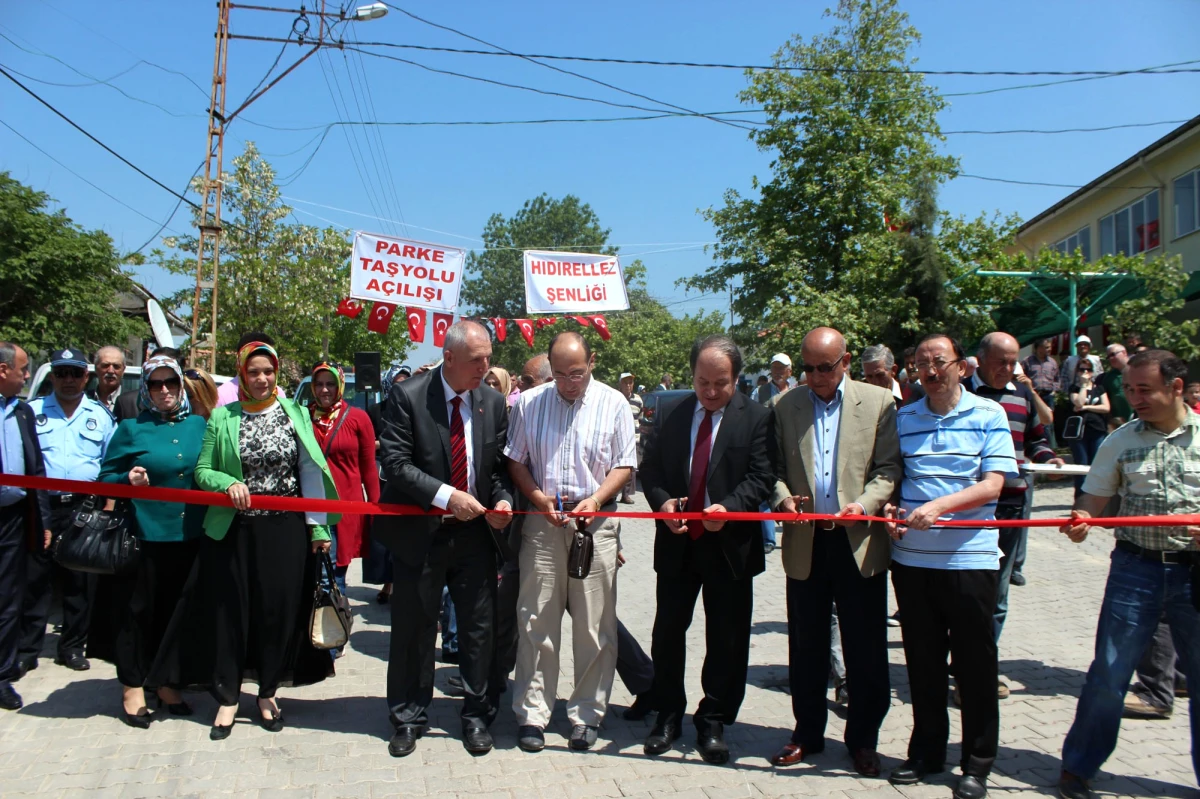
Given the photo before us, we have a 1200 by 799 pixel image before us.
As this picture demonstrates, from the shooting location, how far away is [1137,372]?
367cm

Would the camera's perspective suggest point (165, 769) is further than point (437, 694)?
No

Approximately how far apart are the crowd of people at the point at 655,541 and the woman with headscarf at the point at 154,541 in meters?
0.02

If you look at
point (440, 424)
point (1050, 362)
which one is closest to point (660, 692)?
point (440, 424)

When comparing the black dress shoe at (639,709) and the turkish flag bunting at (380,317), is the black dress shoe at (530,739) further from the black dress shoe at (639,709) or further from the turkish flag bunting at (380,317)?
the turkish flag bunting at (380,317)

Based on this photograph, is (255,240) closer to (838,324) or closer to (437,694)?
(838,324)

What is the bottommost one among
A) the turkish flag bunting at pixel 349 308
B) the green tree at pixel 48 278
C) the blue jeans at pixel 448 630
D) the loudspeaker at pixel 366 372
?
the blue jeans at pixel 448 630

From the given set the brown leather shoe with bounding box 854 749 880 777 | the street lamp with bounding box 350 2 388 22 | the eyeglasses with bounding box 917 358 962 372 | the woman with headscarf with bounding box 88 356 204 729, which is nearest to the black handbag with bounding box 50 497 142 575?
the woman with headscarf with bounding box 88 356 204 729

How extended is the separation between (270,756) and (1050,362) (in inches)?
470

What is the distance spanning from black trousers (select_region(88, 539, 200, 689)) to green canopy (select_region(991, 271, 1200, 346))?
620 inches

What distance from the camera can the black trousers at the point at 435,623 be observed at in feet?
14.4

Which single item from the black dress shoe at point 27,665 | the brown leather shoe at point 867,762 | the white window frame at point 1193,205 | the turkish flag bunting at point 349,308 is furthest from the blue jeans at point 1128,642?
the white window frame at point 1193,205

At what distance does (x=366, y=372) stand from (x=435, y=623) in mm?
6881

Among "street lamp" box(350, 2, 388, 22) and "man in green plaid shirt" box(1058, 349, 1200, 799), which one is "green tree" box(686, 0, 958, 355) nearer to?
"street lamp" box(350, 2, 388, 22)

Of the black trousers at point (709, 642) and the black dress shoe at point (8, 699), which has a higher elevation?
the black trousers at point (709, 642)
